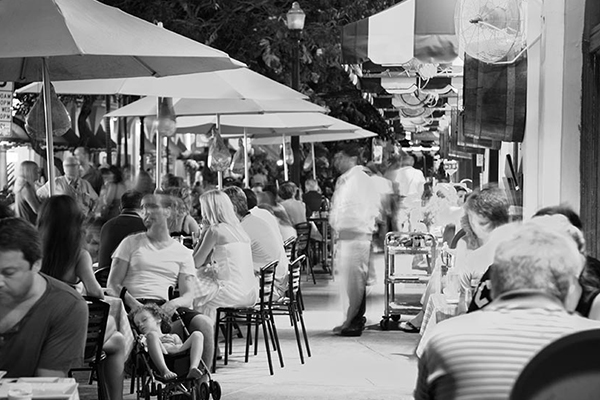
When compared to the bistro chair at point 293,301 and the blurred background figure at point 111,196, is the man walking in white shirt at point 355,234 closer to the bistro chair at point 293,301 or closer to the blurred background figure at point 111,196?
the bistro chair at point 293,301

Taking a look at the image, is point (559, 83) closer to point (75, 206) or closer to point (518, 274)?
point (75, 206)

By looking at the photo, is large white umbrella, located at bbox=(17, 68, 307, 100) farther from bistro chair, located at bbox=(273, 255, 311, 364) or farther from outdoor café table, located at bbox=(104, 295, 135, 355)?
outdoor café table, located at bbox=(104, 295, 135, 355)

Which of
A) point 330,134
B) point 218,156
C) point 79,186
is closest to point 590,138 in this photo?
point 218,156

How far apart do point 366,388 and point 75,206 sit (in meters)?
3.63

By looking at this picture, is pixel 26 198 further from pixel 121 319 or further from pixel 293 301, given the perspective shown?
pixel 121 319

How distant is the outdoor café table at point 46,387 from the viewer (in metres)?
4.86

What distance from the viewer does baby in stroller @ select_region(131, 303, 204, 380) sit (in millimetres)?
8781

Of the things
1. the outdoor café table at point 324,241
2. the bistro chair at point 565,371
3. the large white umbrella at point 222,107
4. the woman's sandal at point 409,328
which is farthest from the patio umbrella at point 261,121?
the bistro chair at point 565,371

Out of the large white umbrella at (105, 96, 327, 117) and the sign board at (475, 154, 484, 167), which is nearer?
the large white umbrella at (105, 96, 327, 117)

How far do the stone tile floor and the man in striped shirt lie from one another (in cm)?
637

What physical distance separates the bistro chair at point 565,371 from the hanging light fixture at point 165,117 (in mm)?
12776

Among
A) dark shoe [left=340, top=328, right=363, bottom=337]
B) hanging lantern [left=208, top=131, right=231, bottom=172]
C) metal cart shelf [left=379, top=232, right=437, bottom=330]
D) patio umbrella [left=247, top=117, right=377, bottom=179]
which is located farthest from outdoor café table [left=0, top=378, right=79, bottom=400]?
patio umbrella [left=247, top=117, right=377, bottom=179]

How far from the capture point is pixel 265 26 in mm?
24531

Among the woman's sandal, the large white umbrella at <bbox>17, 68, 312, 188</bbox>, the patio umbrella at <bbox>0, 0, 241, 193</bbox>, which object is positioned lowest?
the woman's sandal
